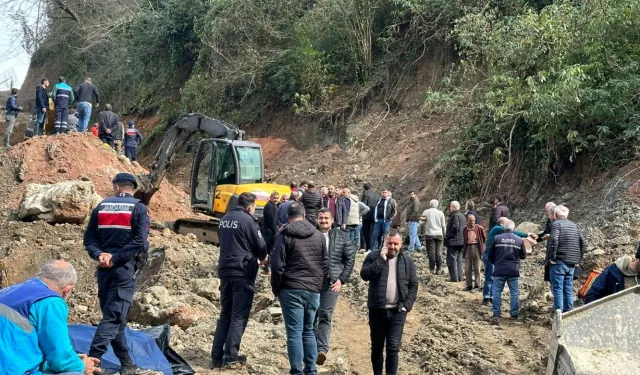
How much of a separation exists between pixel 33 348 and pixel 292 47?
2495 centimetres

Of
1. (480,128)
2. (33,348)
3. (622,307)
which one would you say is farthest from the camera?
(480,128)

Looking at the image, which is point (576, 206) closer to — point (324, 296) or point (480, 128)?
point (480, 128)

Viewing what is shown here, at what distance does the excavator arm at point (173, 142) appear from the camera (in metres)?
20.4

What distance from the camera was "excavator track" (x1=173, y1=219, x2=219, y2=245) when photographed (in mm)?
17859

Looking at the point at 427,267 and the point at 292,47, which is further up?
the point at 292,47

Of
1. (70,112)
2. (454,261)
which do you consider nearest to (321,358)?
(454,261)

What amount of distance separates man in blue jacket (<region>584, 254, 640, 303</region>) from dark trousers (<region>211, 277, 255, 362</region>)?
11.5ft

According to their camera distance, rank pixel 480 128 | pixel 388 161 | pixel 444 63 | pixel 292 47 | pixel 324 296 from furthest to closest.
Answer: pixel 292 47, pixel 444 63, pixel 388 161, pixel 480 128, pixel 324 296

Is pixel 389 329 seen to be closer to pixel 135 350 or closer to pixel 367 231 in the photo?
pixel 135 350

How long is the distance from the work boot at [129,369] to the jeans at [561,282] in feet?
20.3

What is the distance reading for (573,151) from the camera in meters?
17.4

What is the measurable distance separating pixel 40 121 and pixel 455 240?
14815mm

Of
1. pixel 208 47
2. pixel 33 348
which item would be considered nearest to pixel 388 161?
pixel 208 47

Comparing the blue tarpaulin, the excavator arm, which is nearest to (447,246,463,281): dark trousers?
the blue tarpaulin
